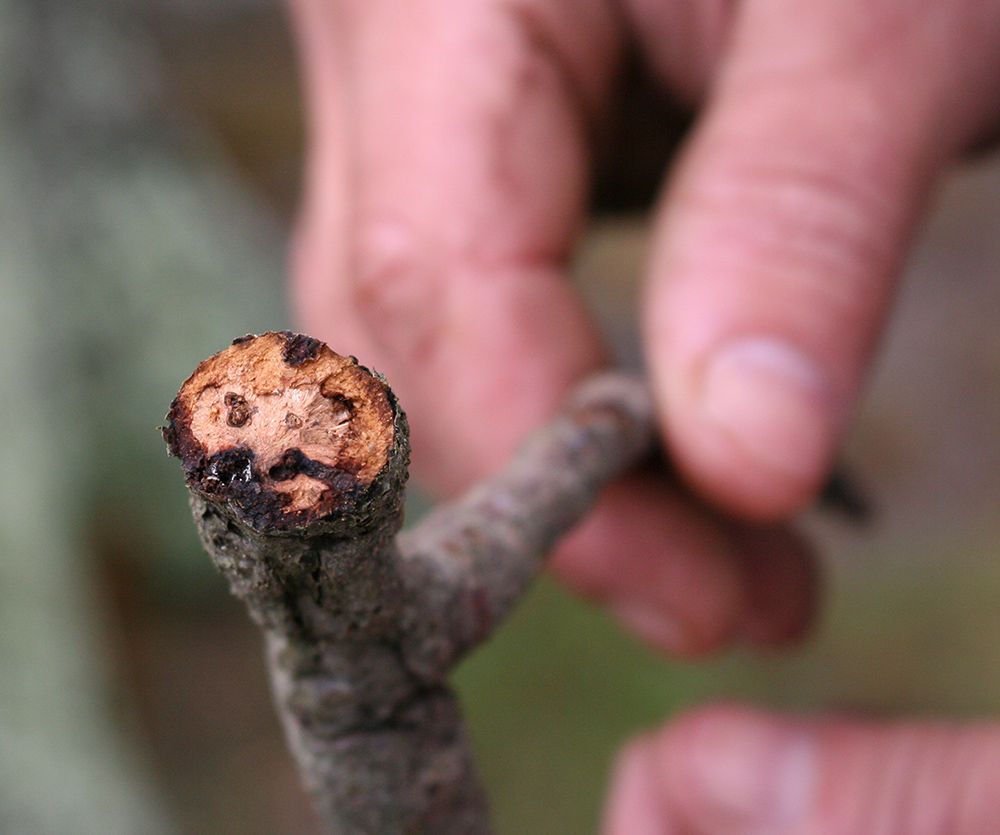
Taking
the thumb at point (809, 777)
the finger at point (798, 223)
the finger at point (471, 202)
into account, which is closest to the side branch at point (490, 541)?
the finger at point (798, 223)

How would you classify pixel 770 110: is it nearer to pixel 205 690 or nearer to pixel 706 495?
pixel 706 495

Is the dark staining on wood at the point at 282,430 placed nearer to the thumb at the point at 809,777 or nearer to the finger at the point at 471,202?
the finger at the point at 471,202

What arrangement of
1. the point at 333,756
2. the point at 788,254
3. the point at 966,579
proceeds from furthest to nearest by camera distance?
the point at 966,579 < the point at 788,254 < the point at 333,756

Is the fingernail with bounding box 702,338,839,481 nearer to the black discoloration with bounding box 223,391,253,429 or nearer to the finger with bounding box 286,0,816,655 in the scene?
the finger with bounding box 286,0,816,655

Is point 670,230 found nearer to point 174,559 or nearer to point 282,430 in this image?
point 282,430

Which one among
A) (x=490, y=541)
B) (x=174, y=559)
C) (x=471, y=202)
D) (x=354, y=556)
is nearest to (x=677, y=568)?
(x=471, y=202)

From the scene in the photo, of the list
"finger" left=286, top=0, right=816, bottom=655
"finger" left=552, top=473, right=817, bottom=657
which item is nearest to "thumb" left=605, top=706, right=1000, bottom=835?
"finger" left=552, top=473, right=817, bottom=657

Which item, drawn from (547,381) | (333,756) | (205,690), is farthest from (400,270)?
(205,690)
